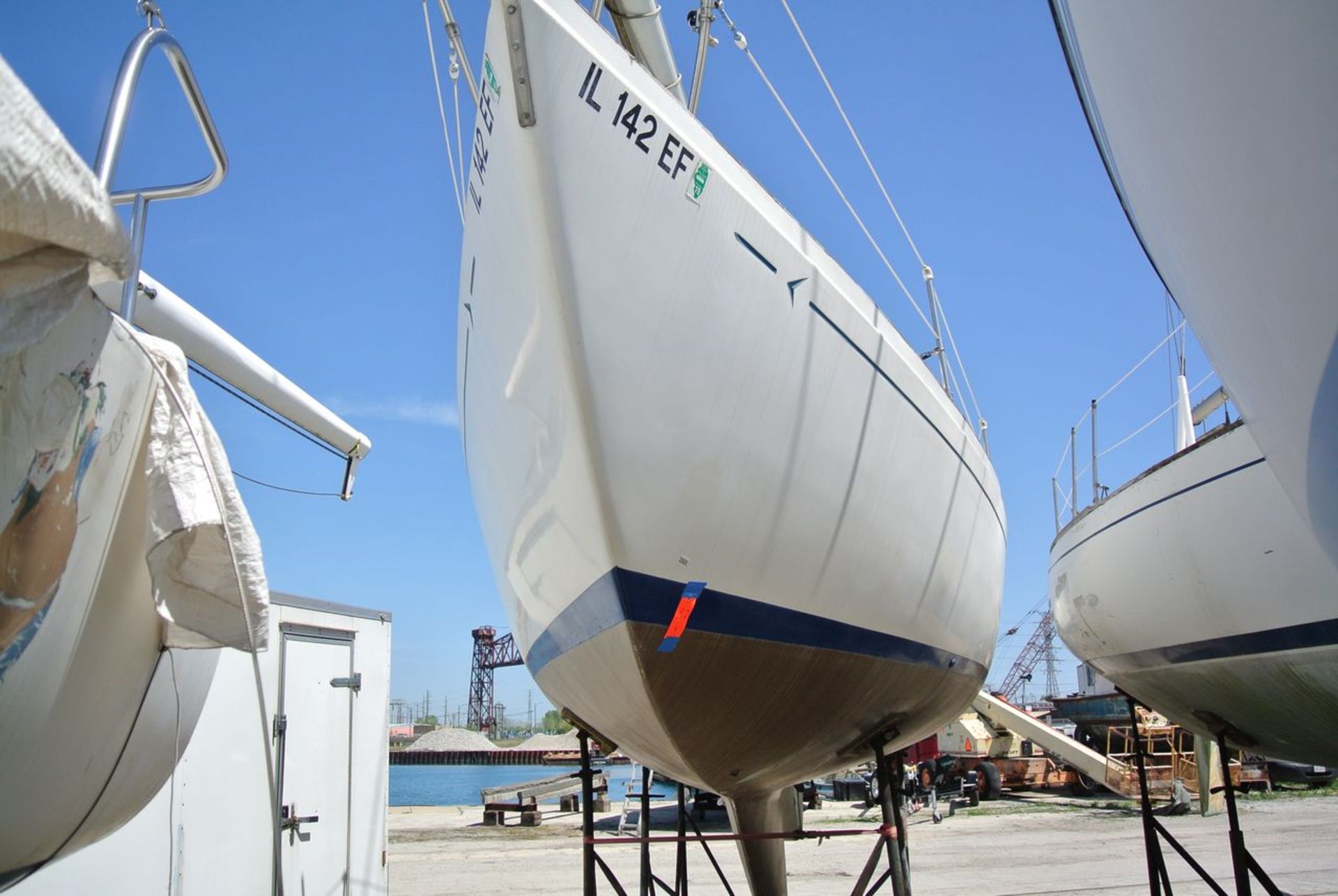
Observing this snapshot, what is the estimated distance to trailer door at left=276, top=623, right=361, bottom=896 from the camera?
4770 millimetres

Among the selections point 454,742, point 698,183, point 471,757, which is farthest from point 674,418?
point 454,742

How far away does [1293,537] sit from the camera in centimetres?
440

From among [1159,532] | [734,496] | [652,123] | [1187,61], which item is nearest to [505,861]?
[1159,532]

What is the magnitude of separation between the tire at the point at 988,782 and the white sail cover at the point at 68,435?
18.9 metres

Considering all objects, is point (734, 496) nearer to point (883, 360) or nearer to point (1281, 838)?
point (883, 360)

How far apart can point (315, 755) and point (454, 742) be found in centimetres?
11009

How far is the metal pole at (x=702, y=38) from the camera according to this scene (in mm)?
4039

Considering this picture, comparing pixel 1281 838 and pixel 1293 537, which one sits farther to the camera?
pixel 1281 838

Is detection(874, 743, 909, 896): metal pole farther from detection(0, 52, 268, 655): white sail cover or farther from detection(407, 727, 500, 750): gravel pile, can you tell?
detection(407, 727, 500, 750): gravel pile

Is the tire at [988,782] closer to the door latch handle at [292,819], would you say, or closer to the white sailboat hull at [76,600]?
the door latch handle at [292,819]

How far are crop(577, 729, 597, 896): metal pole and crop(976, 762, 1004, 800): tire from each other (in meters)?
15.3

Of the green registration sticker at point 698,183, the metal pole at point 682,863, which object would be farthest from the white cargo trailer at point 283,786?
the green registration sticker at point 698,183

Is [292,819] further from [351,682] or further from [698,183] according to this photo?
[698,183]

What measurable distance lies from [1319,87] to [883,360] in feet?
8.29
